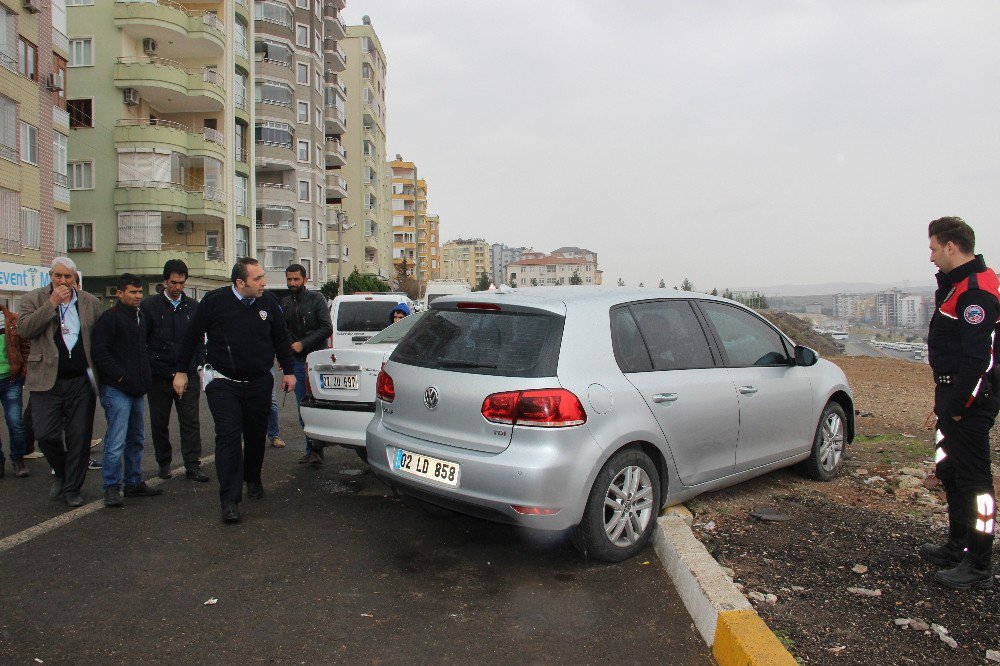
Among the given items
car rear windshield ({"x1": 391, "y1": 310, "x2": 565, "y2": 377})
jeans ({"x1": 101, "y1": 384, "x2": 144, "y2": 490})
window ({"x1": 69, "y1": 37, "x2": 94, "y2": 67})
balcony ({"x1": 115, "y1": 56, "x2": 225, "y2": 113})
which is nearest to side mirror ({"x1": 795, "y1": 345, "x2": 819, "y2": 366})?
car rear windshield ({"x1": 391, "y1": 310, "x2": 565, "y2": 377})

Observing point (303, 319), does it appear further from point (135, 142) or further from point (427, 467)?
point (135, 142)

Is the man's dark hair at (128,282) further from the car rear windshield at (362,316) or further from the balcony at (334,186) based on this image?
the balcony at (334,186)

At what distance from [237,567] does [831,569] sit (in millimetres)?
3438

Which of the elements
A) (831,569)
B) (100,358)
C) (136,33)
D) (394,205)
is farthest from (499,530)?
(394,205)

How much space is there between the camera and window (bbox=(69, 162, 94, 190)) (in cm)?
3659

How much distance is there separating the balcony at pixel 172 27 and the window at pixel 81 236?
31.2ft

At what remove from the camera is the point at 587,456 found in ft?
14.1

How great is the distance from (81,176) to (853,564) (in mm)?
40166

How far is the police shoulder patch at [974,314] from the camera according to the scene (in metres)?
3.93

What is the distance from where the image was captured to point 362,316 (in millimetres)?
12664

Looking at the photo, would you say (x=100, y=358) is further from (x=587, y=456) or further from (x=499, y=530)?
(x=587, y=456)

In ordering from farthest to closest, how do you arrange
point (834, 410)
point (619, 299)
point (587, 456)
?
1. point (834, 410)
2. point (619, 299)
3. point (587, 456)

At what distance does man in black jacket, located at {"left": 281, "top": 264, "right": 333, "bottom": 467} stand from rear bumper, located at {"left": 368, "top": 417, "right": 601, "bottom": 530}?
3.85 metres

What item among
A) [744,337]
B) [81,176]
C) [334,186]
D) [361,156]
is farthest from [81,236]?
[361,156]
